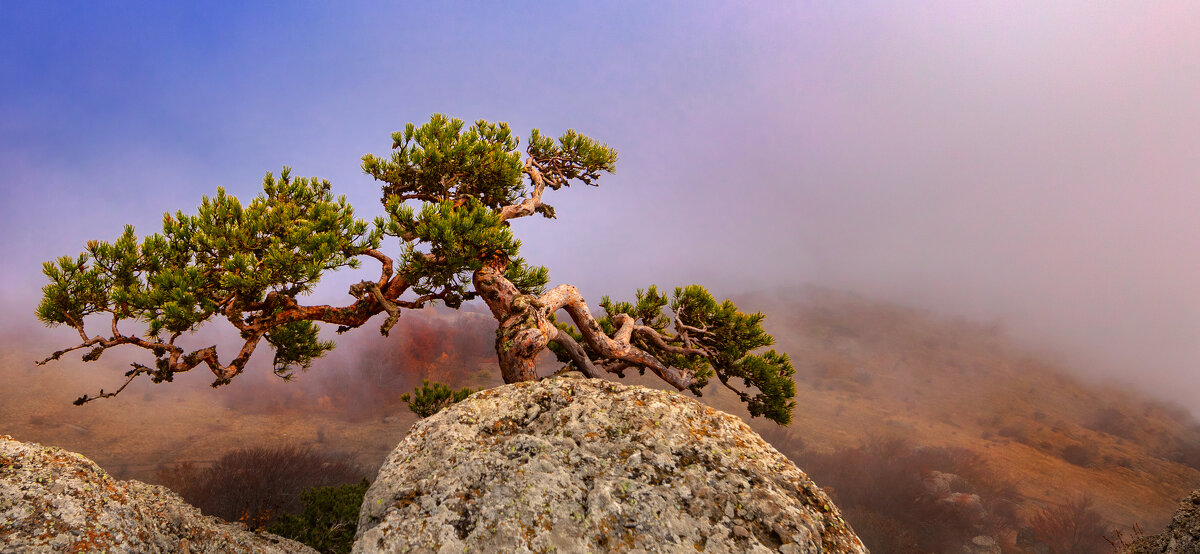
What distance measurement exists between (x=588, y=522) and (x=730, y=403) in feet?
83.5

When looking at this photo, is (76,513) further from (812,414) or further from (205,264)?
(812,414)

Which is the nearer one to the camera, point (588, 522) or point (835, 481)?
point (588, 522)

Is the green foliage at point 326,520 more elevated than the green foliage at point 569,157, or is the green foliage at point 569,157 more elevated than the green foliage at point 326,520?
the green foliage at point 569,157

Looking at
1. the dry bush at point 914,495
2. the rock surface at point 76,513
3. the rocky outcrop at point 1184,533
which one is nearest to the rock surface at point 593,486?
the rock surface at point 76,513

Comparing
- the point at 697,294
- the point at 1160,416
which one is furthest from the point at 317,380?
the point at 1160,416

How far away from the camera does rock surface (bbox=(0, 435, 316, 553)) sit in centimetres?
325

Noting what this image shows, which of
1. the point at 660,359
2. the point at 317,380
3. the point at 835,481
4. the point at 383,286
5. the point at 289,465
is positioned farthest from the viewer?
the point at 317,380

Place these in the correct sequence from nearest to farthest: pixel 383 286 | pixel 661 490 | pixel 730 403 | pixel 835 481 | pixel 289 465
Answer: pixel 661 490 < pixel 383 286 < pixel 289 465 < pixel 835 481 < pixel 730 403

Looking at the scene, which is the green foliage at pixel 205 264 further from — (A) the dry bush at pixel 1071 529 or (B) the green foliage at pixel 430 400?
(A) the dry bush at pixel 1071 529

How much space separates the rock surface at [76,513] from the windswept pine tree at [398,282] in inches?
41.2

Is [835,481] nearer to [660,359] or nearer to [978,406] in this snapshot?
[660,359]

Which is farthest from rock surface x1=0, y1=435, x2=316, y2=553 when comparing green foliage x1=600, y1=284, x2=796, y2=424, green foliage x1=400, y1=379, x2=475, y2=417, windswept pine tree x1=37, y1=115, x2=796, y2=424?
green foliage x1=600, y1=284, x2=796, y2=424

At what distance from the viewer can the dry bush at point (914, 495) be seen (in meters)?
13.5

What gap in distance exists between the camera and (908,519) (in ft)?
47.0
